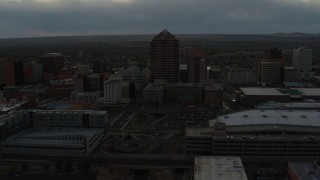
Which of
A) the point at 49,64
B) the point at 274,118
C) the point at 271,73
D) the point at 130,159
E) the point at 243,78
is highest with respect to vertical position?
the point at 49,64

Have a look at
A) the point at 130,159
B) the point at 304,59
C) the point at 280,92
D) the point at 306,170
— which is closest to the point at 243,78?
the point at 304,59

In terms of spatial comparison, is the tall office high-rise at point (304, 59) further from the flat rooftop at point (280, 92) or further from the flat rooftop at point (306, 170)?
the flat rooftop at point (306, 170)

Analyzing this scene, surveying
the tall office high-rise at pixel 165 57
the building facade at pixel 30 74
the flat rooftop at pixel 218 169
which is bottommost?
the flat rooftop at pixel 218 169

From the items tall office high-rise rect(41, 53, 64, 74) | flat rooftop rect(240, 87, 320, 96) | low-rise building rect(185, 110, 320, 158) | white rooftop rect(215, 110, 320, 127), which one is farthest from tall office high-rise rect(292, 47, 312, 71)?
low-rise building rect(185, 110, 320, 158)

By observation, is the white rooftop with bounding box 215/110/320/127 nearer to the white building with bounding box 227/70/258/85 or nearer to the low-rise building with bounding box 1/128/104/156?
the low-rise building with bounding box 1/128/104/156

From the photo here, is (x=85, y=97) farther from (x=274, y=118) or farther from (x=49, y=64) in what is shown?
(x=49, y=64)

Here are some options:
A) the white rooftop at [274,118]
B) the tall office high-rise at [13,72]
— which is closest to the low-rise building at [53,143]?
the white rooftop at [274,118]

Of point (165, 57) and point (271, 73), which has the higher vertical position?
point (165, 57)
